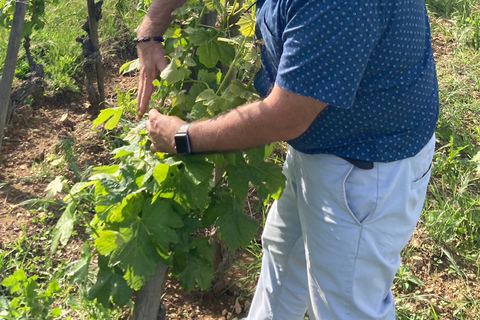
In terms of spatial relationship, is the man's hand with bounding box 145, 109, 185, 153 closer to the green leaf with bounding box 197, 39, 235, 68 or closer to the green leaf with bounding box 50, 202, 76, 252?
the green leaf with bounding box 197, 39, 235, 68

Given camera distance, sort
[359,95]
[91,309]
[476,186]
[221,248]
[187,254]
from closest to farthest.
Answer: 1. [359,95]
2. [187,254]
3. [91,309]
4. [221,248]
5. [476,186]

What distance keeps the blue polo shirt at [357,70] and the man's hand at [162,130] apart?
359mm

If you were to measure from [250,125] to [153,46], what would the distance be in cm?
69

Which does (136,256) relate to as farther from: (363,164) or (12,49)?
(12,49)

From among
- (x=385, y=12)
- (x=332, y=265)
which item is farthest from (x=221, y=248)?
(x=385, y=12)

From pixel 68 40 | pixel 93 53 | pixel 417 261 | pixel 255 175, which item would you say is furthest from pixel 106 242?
pixel 68 40

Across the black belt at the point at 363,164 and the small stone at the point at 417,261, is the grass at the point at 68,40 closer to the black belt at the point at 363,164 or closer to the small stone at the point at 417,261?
the small stone at the point at 417,261

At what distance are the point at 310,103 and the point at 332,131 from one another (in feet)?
0.89

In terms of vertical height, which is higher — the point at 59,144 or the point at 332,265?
the point at 59,144

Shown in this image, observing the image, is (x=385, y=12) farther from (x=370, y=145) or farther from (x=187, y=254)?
(x=187, y=254)

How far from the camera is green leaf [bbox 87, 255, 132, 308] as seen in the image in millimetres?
1978

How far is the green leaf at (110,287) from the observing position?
1.98 metres

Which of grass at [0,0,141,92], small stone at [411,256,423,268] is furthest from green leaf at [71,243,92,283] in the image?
grass at [0,0,141,92]

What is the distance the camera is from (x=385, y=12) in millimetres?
1487
